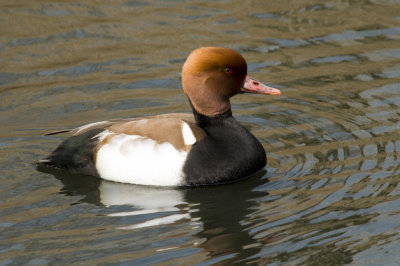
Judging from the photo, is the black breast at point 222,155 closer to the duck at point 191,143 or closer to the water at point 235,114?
the duck at point 191,143

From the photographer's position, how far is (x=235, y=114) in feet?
29.5

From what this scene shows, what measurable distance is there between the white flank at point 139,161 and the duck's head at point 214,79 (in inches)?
22.5

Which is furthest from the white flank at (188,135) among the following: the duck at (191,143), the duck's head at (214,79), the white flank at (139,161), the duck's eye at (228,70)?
the duck's eye at (228,70)

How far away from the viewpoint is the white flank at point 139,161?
7.06 meters

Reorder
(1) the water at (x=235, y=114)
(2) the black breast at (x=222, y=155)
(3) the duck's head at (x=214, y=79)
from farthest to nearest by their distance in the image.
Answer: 1. (3) the duck's head at (x=214, y=79)
2. (2) the black breast at (x=222, y=155)
3. (1) the water at (x=235, y=114)

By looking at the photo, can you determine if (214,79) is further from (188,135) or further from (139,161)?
(139,161)

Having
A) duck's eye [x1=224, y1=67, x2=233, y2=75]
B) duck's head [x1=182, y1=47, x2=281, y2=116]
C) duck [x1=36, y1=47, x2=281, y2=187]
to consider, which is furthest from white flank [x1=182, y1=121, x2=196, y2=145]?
duck's eye [x1=224, y1=67, x2=233, y2=75]

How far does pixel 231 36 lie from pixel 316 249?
607 centimetres

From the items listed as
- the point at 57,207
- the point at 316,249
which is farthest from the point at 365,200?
the point at 57,207

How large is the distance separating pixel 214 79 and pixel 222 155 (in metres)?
0.72

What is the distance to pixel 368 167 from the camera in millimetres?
7223

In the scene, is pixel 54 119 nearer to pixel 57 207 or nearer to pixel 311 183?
pixel 57 207

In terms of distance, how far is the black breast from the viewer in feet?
23.1

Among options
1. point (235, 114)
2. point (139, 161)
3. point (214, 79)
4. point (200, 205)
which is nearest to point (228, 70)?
point (214, 79)
